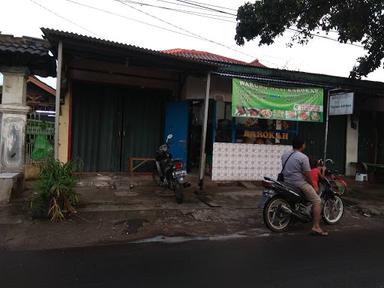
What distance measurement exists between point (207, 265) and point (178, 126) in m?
7.26

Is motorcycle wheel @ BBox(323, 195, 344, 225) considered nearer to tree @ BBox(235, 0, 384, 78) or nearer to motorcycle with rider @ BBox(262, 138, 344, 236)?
motorcycle with rider @ BBox(262, 138, 344, 236)

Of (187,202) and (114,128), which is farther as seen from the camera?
(114,128)

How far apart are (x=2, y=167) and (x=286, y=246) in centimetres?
658

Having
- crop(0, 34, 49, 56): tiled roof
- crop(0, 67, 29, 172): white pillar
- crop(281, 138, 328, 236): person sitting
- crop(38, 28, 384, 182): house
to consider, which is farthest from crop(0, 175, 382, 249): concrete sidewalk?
crop(0, 34, 49, 56): tiled roof

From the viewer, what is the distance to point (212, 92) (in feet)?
40.4

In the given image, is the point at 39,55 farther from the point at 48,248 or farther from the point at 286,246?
the point at 286,246

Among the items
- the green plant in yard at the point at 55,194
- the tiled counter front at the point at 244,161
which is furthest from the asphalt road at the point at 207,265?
the tiled counter front at the point at 244,161

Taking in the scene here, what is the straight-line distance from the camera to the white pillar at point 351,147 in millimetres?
14766

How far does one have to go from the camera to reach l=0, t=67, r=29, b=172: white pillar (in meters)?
9.81

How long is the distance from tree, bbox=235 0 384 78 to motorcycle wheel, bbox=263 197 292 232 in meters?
5.63

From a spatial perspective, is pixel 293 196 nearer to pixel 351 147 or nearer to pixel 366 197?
pixel 366 197

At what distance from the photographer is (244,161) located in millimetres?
12297

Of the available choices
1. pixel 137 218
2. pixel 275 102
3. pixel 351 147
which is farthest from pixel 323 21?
pixel 137 218

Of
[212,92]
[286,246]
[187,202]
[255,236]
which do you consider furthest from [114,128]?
[286,246]
